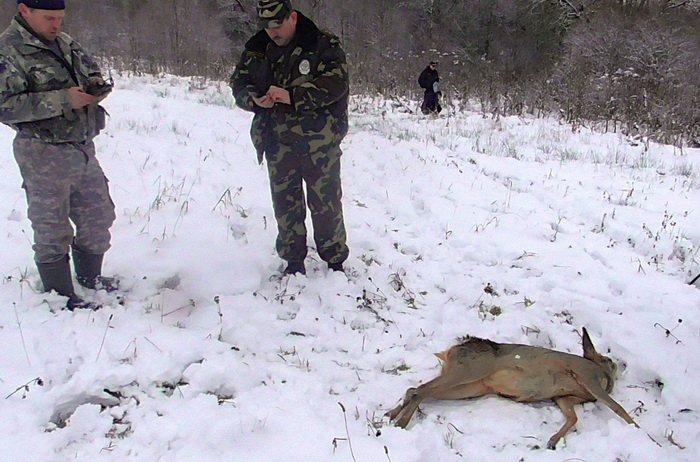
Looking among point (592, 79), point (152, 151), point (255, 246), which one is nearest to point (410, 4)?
point (592, 79)

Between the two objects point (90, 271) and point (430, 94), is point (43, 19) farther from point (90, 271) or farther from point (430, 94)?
point (430, 94)

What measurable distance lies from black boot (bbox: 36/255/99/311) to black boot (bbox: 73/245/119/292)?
0.16 m

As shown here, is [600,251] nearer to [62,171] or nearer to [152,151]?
[62,171]

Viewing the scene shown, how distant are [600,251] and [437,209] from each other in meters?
1.64

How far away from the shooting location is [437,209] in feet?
18.2

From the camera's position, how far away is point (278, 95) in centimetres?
345

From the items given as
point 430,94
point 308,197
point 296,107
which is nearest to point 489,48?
point 430,94

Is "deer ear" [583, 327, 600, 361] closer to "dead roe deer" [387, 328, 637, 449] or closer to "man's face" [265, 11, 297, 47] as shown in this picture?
"dead roe deer" [387, 328, 637, 449]

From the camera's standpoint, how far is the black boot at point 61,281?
Result: 3.22 meters

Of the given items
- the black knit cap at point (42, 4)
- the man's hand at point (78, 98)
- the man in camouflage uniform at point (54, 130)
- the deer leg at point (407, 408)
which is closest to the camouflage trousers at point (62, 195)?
the man in camouflage uniform at point (54, 130)

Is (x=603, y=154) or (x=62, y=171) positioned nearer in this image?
(x=62, y=171)

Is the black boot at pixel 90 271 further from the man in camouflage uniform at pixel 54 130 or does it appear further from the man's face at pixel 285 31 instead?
the man's face at pixel 285 31

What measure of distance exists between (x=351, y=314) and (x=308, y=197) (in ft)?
2.98

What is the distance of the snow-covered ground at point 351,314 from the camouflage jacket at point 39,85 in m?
1.08
